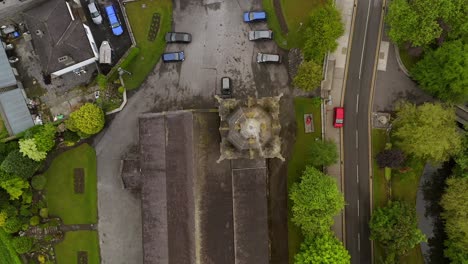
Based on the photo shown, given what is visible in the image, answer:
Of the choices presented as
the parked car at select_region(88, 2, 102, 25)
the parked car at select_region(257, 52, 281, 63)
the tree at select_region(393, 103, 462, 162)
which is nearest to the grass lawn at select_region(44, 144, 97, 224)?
the parked car at select_region(88, 2, 102, 25)

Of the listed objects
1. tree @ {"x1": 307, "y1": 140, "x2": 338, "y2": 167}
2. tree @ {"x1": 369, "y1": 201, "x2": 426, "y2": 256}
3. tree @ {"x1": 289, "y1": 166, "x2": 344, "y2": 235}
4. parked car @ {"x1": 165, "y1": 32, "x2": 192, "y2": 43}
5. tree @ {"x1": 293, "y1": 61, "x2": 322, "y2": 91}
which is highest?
parked car @ {"x1": 165, "y1": 32, "x2": 192, "y2": 43}

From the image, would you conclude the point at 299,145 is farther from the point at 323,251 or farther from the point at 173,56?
the point at 173,56

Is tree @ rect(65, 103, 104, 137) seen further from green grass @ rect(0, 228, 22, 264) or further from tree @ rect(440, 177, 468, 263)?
tree @ rect(440, 177, 468, 263)

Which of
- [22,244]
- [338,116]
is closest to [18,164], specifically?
[22,244]

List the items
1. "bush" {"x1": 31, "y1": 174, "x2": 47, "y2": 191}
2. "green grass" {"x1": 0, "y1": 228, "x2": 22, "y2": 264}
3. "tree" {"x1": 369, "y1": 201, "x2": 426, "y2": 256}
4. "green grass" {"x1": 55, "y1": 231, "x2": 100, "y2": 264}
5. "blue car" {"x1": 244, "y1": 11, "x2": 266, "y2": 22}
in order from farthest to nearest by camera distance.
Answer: "green grass" {"x1": 55, "y1": 231, "x2": 100, "y2": 264} < "green grass" {"x1": 0, "y1": 228, "x2": 22, "y2": 264} < "blue car" {"x1": 244, "y1": 11, "x2": 266, "y2": 22} < "bush" {"x1": 31, "y1": 174, "x2": 47, "y2": 191} < "tree" {"x1": 369, "y1": 201, "x2": 426, "y2": 256}

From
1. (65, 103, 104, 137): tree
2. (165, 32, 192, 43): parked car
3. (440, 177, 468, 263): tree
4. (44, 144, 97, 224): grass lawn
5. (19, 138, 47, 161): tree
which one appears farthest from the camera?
(44, 144, 97, 224): grass lawn

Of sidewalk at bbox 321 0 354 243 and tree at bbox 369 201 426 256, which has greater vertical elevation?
sidewalk at bbox 321 0 354 243

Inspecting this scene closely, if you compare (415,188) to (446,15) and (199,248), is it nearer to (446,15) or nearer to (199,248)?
(446,15)
